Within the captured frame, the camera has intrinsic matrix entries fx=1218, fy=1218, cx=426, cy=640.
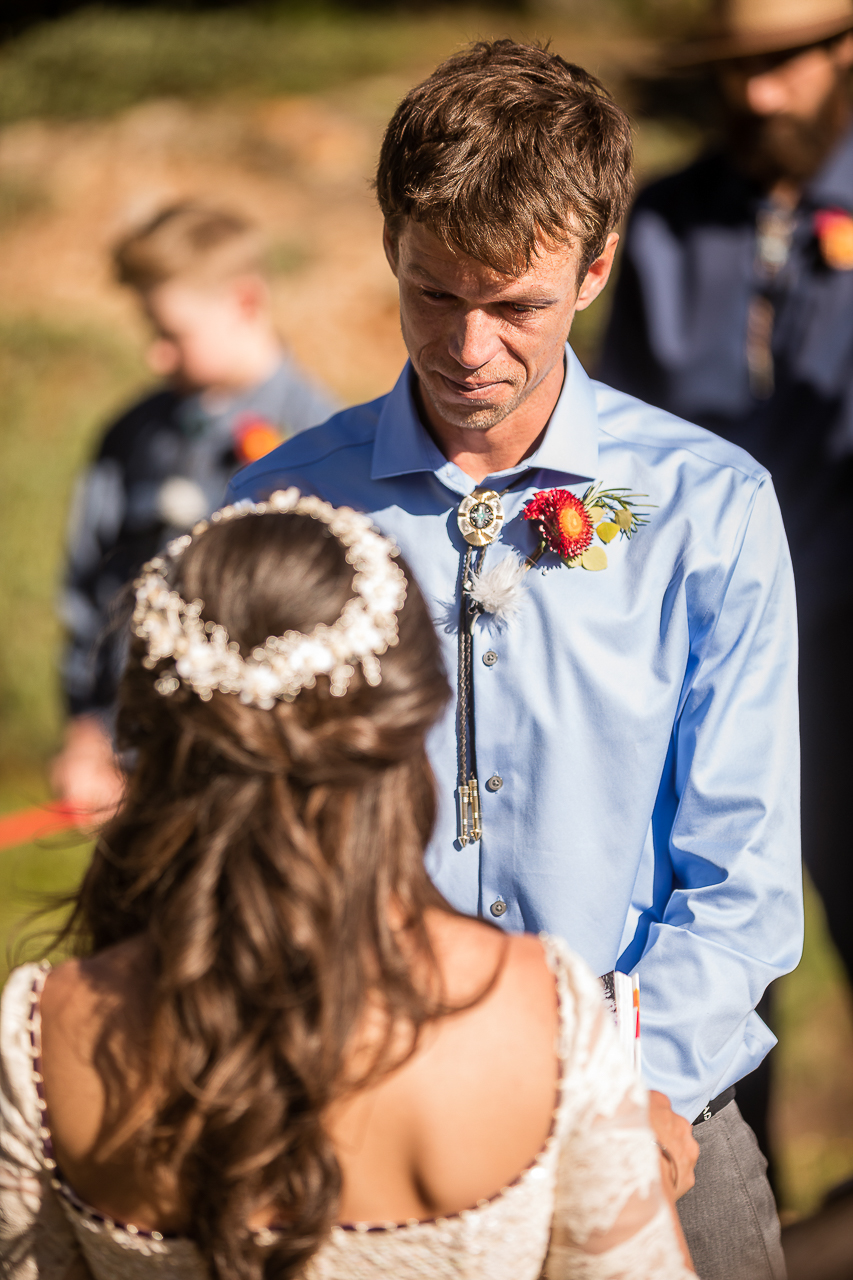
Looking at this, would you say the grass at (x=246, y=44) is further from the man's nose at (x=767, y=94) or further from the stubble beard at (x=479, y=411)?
the stubble beard at (x=479, y=411)

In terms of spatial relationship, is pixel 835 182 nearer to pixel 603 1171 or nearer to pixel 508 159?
pixel 508 159

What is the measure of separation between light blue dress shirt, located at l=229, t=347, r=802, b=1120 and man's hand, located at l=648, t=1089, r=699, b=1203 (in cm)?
6

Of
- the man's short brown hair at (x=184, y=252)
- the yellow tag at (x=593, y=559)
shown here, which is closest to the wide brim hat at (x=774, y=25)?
the man's short brown hair at (x=184, y=252)

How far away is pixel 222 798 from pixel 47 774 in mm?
5951

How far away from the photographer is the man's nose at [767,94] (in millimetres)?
4109

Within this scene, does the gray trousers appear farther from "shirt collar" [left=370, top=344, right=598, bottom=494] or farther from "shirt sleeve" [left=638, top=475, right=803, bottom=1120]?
"shirt collar" [left=370, top=344, right=598, bottom=494]

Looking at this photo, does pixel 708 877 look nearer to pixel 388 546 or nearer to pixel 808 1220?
pixel 808 1220

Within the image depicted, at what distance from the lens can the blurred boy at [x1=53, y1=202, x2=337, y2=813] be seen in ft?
15.8

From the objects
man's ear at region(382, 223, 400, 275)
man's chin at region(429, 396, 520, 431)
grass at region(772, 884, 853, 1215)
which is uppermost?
man's ear at region(382, 223, 400, 275)

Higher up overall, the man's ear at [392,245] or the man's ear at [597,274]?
the man's ear at [392,245]

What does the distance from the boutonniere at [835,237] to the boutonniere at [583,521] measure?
210cm

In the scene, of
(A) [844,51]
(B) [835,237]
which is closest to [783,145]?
(B) [835,237]

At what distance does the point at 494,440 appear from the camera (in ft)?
7.88

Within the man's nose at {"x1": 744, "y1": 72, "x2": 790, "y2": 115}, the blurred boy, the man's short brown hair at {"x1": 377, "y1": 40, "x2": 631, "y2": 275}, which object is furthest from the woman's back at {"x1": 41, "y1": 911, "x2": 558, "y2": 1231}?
the man's nose at {"x1": 744, "y1": 72, "x2": 790, "y2": 115}
